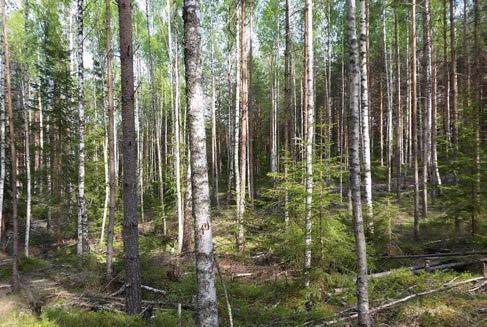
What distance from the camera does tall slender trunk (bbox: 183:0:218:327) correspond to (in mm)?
4414

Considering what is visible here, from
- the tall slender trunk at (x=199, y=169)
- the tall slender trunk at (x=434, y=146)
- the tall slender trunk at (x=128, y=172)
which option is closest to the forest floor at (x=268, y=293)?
the tall slender trunk at (x=128, y=172)

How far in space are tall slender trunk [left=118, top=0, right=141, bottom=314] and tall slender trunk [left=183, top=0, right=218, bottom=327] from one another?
3.04m

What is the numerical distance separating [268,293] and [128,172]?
13.5 ft

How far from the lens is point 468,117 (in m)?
11.3

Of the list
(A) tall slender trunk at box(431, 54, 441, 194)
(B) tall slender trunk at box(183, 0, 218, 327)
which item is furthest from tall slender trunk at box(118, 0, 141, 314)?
(A) tall slender trunk at box(431, 54, 441, 194)

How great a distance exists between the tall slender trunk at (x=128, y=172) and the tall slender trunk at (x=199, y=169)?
9.98 ft

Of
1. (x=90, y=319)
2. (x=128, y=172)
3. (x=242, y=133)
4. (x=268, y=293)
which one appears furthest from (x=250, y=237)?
(x=90, y=319)

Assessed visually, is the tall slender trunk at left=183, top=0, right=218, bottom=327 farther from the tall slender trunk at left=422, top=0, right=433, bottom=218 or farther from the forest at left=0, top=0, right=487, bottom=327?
the tall slender trunk at left=422, top=0, right=433, bottom=218

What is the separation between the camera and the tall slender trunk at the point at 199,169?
4.41 metres

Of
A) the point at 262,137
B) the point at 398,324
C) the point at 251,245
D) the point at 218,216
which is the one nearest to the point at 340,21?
the point at 262,137

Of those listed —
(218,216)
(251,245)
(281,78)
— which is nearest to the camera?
(251,245)

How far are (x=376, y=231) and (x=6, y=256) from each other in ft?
50.4

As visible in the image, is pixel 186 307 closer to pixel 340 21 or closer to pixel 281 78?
pixel 340 21

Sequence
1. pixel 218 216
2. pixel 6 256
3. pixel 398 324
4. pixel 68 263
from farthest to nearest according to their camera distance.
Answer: pixel 218 216
pixel 6 256
pixel 68 263
pixel 398 324
